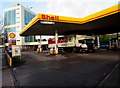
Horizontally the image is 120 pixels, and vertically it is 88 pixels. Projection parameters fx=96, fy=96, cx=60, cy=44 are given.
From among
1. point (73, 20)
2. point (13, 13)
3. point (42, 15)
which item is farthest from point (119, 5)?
point (13, 13)

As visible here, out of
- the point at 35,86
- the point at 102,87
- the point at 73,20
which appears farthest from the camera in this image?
the point at 73,20

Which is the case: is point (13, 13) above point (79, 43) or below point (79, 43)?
above

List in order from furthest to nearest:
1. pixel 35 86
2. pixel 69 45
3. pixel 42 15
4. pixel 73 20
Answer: pixel 69 45, pixel 73 20, pixel 42 15, pixel 35 86

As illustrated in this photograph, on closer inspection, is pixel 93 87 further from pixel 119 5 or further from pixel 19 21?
pixel 19 21

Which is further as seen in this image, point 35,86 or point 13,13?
point 13,13

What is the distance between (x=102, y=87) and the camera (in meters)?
3.85

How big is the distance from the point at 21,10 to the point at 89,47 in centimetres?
4009

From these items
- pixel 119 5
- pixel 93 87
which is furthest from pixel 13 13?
pixel 93 87

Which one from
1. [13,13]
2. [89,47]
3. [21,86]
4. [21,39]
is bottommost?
[21,86]

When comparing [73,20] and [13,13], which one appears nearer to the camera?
[73,20]

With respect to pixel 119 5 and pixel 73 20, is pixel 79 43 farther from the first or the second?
pixel 119 5

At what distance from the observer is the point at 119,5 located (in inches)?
362

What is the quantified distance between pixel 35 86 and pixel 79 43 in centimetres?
1497

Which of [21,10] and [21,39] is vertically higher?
[21,10]
